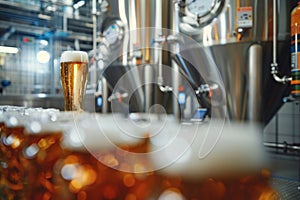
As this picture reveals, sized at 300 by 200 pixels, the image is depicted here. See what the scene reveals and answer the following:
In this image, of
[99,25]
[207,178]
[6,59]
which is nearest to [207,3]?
[99,25]

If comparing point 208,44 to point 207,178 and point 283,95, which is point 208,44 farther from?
point 207,178

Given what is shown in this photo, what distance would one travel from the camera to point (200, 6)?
1.91m

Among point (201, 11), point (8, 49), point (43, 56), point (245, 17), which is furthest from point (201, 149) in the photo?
point (43, 56)

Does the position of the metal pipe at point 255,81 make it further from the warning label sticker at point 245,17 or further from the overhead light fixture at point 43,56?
the overhead light fixture at point 43,56

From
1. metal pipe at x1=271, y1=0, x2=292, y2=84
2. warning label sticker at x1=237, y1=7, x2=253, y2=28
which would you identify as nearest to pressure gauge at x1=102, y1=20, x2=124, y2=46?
warning label sticker at x1=237, y1=7, x2=253, y2=28

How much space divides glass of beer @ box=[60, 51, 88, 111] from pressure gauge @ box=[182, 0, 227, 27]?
4.21ft

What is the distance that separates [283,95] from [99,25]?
1.80m

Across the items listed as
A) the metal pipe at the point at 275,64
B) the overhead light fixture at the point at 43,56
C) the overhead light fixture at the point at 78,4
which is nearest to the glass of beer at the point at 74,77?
the metal pipe at the point at 275,64

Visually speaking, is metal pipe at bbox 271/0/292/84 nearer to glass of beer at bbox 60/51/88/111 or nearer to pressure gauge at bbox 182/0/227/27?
pressure gauge at bbox 182/0/227/27

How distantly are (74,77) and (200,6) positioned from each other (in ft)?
4.58

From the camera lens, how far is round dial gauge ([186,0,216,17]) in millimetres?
1844

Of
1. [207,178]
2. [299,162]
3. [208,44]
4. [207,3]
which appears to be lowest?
[299,162]

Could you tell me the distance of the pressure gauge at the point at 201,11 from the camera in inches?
71.5

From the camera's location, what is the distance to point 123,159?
369mm
